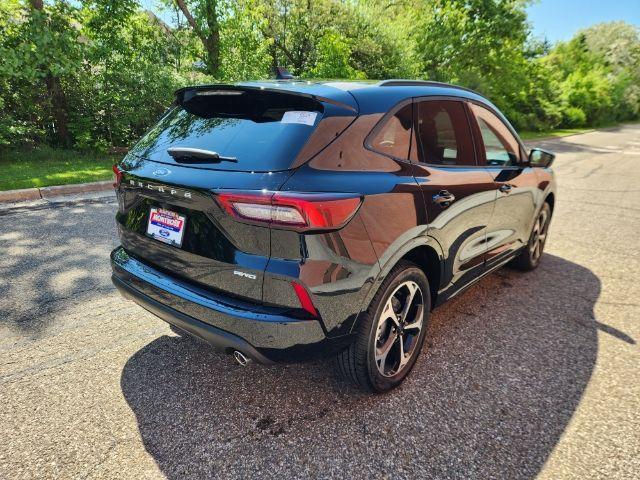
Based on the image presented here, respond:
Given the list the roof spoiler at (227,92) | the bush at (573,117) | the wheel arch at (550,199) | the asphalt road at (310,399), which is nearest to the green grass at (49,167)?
the asphalt road at (310,399)

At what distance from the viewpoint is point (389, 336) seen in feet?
8.25

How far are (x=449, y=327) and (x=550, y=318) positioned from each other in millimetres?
926

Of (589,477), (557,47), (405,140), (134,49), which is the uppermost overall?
(557,47)

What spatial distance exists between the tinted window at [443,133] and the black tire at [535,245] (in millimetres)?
1709

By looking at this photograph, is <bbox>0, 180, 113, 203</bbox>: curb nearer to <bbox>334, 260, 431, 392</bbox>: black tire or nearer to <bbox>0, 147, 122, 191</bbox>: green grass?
<bbox>0, 147, 122, 191</bbox>: green grass

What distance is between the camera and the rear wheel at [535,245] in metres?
4.37

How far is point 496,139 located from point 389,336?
2.12 m

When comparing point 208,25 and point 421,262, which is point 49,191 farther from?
point 208,25

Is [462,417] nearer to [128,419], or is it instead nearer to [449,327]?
[449,327]

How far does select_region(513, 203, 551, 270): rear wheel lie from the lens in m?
4.37

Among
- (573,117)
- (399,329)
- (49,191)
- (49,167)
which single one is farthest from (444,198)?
(573,117)

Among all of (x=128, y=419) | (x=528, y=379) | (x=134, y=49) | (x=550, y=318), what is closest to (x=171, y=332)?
(x=128, y=419)

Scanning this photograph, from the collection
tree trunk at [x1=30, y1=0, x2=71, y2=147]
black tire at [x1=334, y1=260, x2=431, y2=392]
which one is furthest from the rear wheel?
tree trunk at [x1=30, y1=0, x2=71, y2=147]

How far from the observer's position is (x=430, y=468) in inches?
80.0
